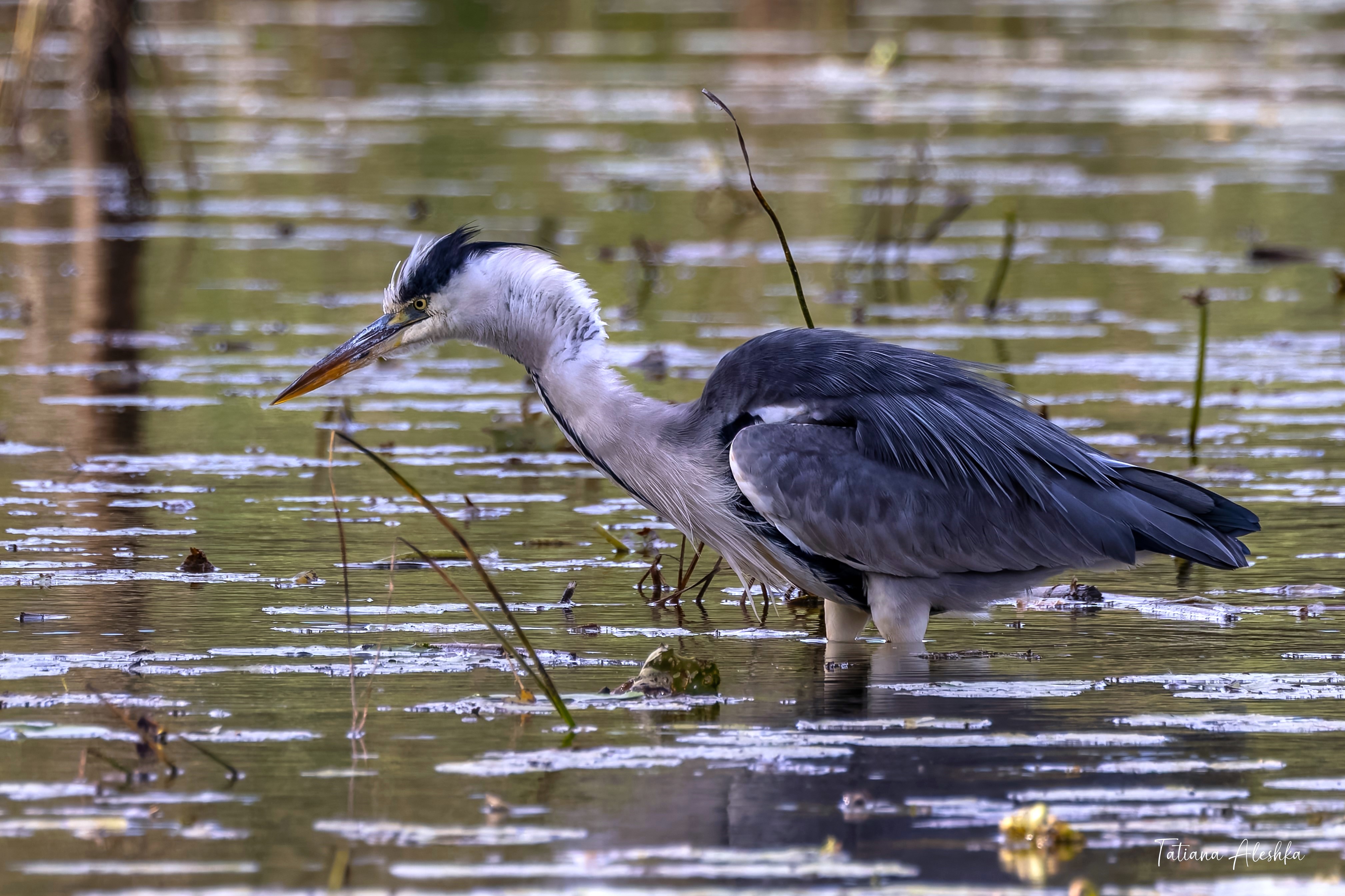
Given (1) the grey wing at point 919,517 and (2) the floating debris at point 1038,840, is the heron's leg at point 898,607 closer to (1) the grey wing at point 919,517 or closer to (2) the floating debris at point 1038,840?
(1) the grey wing at point 919,517

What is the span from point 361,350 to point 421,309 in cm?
27

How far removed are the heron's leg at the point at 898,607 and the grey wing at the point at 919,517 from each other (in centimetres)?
6

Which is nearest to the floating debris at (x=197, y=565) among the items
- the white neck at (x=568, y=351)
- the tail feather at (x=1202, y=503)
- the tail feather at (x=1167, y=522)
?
the white neck at (x=568, y=351)

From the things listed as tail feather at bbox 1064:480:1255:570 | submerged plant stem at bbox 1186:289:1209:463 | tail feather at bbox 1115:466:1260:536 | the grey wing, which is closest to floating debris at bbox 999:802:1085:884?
A: the grey wing

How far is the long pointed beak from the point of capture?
6.64m

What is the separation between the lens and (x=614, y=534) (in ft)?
25.6

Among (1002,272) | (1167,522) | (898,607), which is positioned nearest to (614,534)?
(898,607)

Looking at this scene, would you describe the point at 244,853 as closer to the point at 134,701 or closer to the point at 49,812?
the point at 49,812

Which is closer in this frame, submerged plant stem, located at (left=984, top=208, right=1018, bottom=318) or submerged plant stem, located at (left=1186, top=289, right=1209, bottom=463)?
submerged plant stem, located at (left=1186, top=289, right=1209, bottom=463)

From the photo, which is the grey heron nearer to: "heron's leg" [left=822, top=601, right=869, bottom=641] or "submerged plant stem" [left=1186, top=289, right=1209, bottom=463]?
"heron's leg" [left=822, top=601, right=869, bottom=641]

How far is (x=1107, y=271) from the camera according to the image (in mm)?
13578

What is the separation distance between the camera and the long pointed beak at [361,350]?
6641mm

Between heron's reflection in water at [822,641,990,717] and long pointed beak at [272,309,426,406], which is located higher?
long pointed beak at [272,309,426,406]

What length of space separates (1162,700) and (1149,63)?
22.6m
